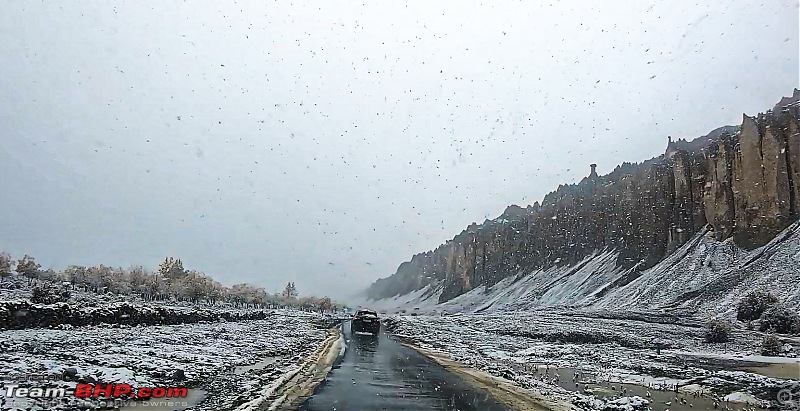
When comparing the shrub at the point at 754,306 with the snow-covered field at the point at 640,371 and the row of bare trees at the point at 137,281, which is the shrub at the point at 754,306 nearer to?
the snow-covered field at the point at 640,371

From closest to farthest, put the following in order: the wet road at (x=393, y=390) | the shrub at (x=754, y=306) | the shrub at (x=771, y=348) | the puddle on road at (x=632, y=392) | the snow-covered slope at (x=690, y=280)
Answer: the wet road at (x=393, y=390)
the puddle on road at (x=632, y=392)
the shrub at (x=771, y=348)
the shrub at (x=754, y=306)
the snow-covered slope at (x=690, y=280)

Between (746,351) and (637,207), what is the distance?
346 feet

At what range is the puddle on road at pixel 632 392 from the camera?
13.0 m

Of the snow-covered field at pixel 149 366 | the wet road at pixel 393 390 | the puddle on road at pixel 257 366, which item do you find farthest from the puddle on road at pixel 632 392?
the puddle on road at pixel 257 366

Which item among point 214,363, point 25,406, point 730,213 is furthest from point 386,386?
point 730,213

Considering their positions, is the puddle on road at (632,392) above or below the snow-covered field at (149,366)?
below

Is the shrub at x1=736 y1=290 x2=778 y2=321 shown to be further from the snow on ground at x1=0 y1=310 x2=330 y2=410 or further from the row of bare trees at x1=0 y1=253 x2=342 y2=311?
the row of bare trees at x1=0 y1=253 x2=342 y2=311

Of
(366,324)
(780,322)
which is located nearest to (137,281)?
(366,324)

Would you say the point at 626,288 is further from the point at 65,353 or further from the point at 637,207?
the point at 65,353

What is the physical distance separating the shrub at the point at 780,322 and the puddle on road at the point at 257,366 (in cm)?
4096

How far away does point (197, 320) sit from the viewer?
44250mm

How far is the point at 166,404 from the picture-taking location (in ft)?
37.1

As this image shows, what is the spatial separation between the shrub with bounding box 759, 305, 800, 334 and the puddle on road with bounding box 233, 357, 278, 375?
41.0 metres

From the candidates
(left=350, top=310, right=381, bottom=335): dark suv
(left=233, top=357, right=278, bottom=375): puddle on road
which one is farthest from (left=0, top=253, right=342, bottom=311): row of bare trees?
(left=233, top=357, right=278, bottom=375): puddle on road
